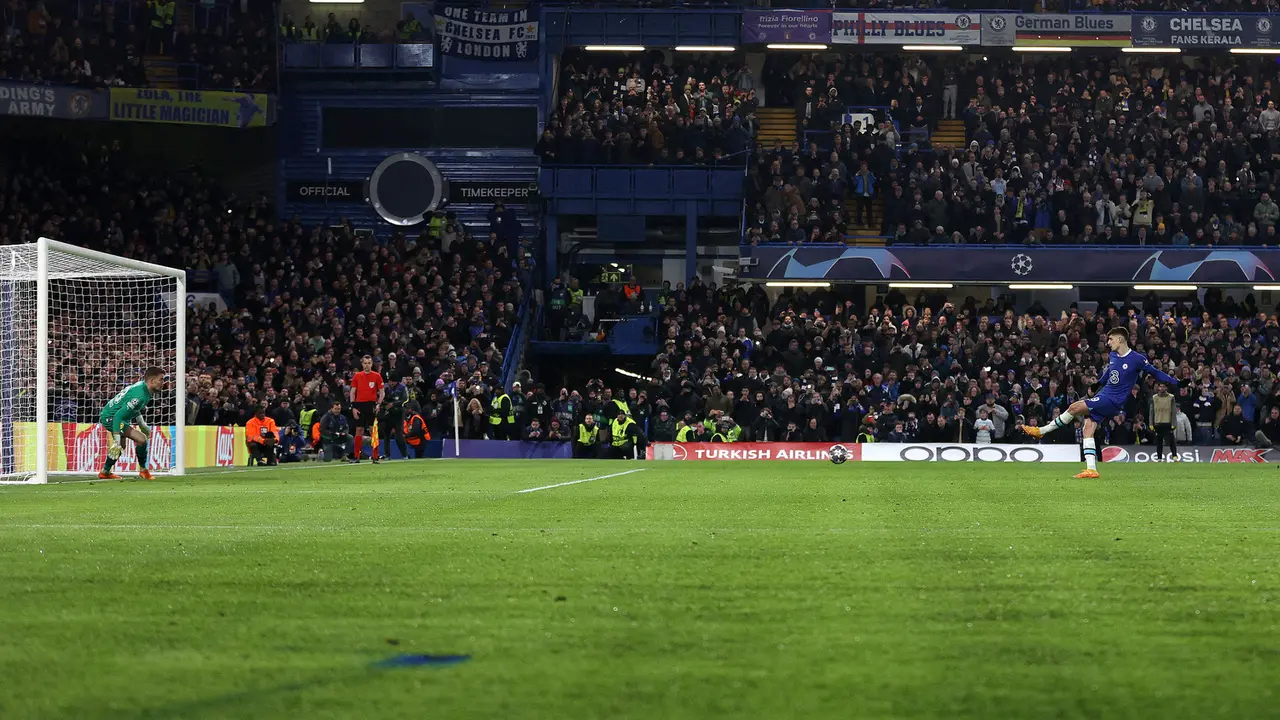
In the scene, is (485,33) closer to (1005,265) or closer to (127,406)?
A: (1005,265)

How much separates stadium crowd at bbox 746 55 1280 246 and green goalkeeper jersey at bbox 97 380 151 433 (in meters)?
21.1

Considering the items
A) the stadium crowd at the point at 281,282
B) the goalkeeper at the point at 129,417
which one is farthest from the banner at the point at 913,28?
the goalkeeper at the point at 129,417

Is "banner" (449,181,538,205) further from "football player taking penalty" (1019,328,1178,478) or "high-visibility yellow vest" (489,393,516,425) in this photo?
"football player taking penalty" (1019,328,1178,478)

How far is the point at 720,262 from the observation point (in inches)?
1715

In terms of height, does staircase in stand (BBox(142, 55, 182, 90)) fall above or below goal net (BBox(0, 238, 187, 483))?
above

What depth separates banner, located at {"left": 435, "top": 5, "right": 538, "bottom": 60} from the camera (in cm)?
4369

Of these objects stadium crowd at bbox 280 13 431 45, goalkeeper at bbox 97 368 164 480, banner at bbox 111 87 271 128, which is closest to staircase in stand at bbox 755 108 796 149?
stadium crowd at bbox 280 13 431 45

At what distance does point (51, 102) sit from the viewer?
129 ft

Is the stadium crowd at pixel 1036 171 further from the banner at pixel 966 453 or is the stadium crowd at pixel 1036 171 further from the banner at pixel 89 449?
the banner at pixel 89 449

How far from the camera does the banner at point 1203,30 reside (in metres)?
41.5

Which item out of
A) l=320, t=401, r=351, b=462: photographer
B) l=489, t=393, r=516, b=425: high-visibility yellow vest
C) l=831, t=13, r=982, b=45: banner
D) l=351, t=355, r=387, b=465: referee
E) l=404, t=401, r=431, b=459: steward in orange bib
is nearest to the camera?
l=351, t=355, r=387, b=465: referee

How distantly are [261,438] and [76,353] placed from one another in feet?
16.6


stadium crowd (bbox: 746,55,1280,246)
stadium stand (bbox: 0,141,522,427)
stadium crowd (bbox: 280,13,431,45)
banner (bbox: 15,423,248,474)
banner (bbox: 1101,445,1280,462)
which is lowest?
banner (bbox: 1101,445,1280,462)

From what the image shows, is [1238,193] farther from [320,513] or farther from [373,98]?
[320,513]
